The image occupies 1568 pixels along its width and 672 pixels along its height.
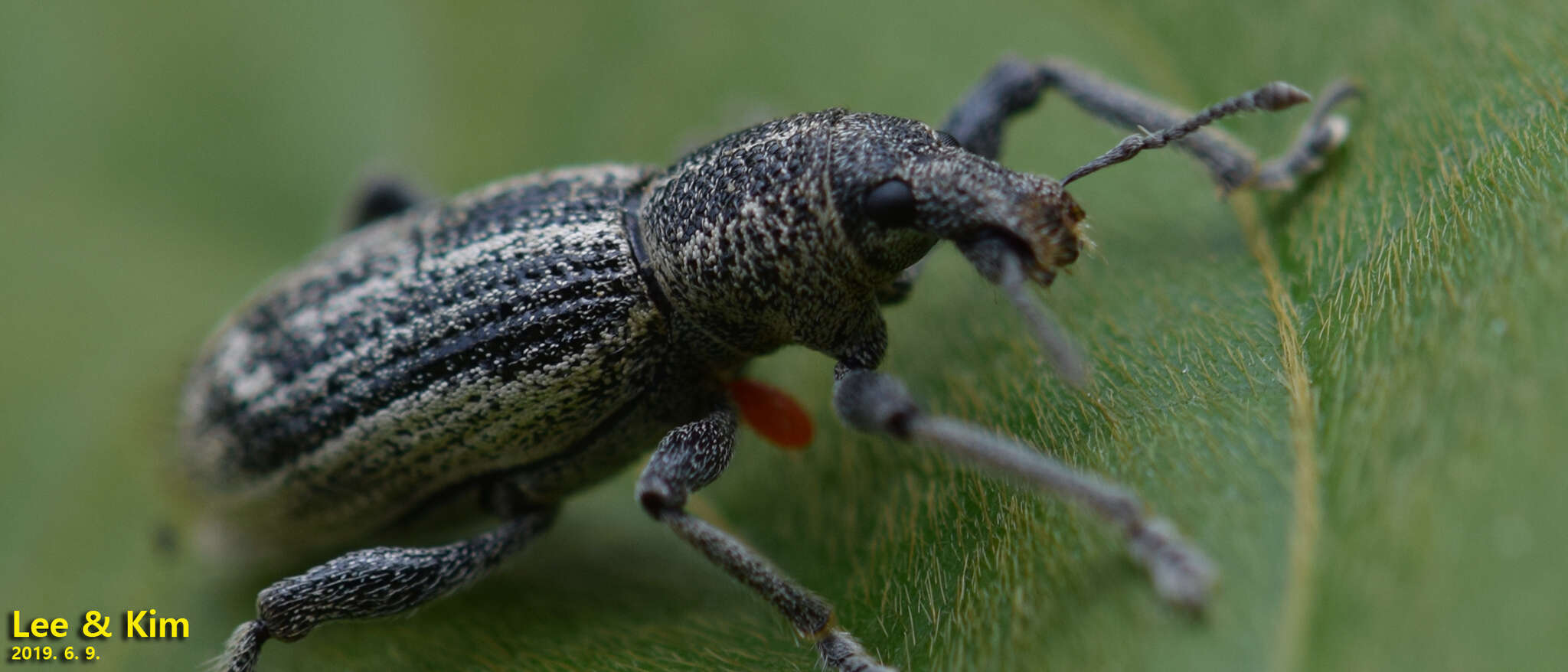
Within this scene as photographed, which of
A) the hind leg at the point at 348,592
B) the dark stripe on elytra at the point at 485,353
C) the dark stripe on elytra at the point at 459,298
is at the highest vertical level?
the dark stripe on elytra at the point at 459,298

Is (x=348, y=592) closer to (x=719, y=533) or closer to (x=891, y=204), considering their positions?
(x=719, y=533)

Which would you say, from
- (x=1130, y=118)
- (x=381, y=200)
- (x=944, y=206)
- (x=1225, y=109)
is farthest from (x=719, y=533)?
(x=381, y=200)

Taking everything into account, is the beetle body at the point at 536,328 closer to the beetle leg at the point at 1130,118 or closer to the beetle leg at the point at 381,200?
the beetle leg at the point at 1130,118

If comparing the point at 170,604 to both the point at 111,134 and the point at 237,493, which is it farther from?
the point at 111,134

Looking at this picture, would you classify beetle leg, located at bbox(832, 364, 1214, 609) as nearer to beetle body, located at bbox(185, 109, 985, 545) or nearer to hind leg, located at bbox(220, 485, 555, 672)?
beetle body, located at bbox(185, 109, 985, 545)

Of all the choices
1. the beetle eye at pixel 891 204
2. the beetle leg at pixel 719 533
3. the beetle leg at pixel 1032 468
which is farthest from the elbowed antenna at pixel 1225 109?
the beetle leg at pixel 719 533

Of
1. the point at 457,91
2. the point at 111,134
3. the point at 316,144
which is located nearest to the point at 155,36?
the point at 111,134
